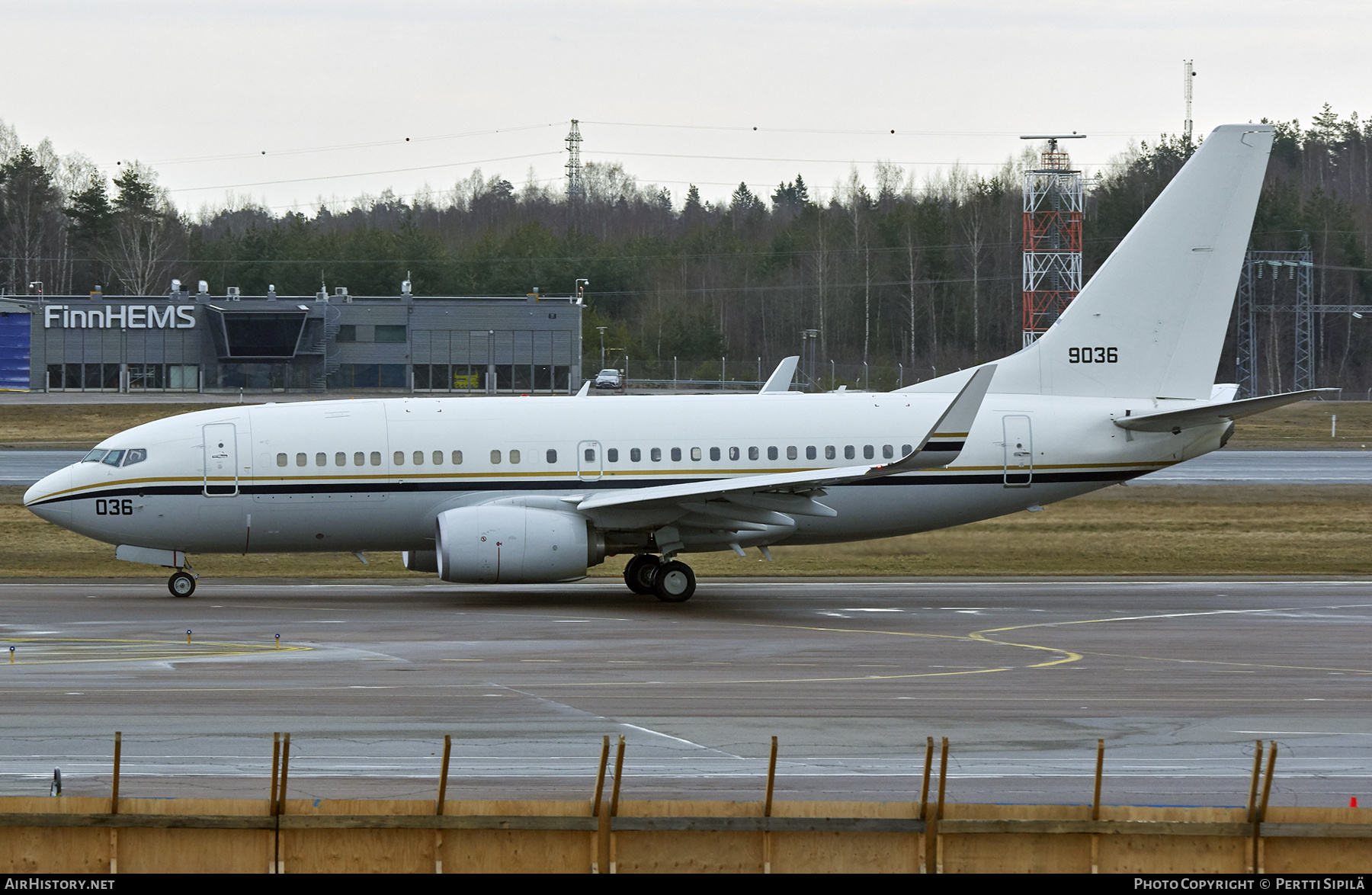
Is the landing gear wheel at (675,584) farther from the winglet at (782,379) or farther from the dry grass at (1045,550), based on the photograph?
the dry grass at (1045,550)

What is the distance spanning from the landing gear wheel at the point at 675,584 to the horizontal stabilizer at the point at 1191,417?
9264 mm

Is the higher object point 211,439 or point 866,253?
point 866,253

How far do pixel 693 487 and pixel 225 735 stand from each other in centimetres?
1297

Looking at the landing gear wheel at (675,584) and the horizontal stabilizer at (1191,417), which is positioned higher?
the horizontal stabilizer at (1191,417)

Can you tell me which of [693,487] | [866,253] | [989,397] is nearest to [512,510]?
[693,487]

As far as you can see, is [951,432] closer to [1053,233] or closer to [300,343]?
[1053,233]

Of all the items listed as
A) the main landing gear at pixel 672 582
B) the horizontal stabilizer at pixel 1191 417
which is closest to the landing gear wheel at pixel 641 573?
the main landing gear at pixel 672 582

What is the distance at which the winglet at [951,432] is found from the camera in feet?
83.4

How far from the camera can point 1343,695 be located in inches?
725

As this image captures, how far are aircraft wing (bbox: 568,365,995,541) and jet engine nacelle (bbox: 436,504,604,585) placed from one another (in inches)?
33.3

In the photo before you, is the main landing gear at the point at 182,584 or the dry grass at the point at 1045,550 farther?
the dry grass at the point at 1045,550

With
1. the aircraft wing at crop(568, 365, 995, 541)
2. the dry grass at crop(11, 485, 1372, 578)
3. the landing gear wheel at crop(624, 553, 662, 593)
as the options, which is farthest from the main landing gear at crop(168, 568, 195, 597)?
the landing gear wheel at crop(624, 553, 662, 593)

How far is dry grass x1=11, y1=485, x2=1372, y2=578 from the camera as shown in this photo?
3478 cm
